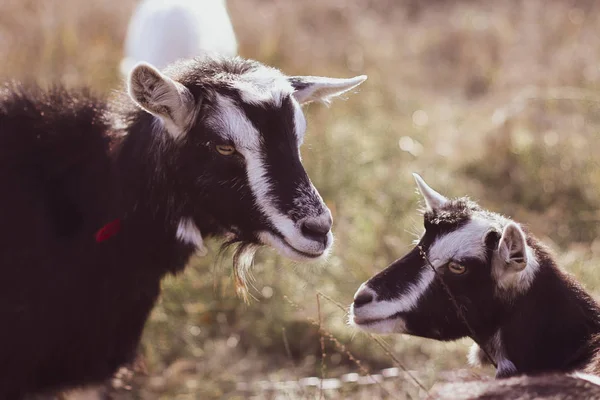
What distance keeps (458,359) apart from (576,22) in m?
7.92

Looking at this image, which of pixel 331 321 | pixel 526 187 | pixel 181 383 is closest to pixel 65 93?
pixel 181 383

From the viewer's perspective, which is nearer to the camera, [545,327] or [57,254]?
[545,327]

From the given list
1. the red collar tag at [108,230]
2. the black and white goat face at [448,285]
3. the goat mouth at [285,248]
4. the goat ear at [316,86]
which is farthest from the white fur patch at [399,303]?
the red collar tag at [108,230]

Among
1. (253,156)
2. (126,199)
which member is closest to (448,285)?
(253,156)

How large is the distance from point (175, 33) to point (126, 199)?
11.1 ft

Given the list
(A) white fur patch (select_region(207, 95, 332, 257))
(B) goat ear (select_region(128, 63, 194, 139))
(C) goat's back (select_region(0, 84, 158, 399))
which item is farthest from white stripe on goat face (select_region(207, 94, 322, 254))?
(C) goat's back (select_region(0, 84, 158, 399))

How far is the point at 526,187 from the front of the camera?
286 inches

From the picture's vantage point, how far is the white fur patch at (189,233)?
3805 mm

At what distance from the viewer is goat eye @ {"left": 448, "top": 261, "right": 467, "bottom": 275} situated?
344cm

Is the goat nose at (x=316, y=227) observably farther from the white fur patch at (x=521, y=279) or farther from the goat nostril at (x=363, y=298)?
the white fur patch at (x=521, y=279)

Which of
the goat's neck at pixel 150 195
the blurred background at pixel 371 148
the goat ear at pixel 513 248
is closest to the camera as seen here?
the goat ear at pixel 513 248

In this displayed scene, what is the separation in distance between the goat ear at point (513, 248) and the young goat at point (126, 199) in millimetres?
764

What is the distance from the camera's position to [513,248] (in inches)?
129

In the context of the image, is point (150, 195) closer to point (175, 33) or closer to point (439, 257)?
point (439, 257)
